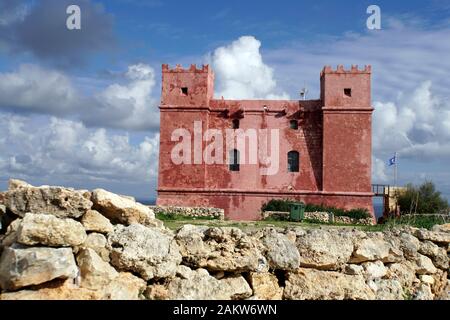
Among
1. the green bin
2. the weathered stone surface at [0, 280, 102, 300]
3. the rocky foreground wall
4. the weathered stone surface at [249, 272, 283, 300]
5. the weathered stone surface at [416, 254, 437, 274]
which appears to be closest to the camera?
the weathered stone surface at [0, 280, 102, 300]

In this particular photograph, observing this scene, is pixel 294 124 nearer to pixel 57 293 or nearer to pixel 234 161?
pixel 234 161

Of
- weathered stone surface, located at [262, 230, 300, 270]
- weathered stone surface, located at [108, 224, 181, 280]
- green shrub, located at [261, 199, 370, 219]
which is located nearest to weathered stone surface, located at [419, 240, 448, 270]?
weathered stone surface, located at [262, 230, 300, 270]

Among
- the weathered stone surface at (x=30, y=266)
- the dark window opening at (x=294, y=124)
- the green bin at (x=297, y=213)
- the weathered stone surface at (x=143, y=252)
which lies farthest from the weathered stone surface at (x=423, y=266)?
the dark window opening at (x=294, y=124)

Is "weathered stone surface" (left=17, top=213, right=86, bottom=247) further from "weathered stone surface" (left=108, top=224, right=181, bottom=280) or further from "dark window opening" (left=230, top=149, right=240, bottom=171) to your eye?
"dark window opening" (left=230, top=149, right=240, bottom=171)

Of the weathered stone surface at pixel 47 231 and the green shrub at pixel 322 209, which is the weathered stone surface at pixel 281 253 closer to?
the weathered stone surface at pixel 47 231

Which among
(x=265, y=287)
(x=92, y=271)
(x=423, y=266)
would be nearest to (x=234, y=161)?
(x=423, y=266)

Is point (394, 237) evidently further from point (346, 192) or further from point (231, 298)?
point (346, 192)

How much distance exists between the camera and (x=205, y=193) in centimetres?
2877

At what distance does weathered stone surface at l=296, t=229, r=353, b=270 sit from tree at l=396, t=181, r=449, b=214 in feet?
82.7

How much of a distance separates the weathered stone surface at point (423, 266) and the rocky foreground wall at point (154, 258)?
523 millimetres

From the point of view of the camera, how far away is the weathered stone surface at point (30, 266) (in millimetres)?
5031

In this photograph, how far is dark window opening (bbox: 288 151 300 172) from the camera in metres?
29.3
